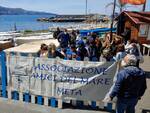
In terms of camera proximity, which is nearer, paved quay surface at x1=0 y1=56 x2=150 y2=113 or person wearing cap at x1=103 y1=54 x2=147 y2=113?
person wearing cap at x1=103 y1=54 x2=147 y2=113

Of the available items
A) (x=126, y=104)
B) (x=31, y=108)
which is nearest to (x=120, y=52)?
(x=31, y=108)

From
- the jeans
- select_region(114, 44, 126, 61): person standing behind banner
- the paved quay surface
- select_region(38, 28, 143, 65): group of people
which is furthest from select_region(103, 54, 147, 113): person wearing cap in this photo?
select_region(114, 44, 126, 61): person standing behind banner

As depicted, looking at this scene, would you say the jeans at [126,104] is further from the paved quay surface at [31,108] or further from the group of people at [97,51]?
the group of people at [97,51]

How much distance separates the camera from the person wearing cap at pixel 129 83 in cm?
625

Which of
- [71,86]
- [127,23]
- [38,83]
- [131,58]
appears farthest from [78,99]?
[127,23]

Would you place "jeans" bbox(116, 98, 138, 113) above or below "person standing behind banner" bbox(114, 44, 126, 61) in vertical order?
below

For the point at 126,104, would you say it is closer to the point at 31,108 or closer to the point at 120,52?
the point at 31,108

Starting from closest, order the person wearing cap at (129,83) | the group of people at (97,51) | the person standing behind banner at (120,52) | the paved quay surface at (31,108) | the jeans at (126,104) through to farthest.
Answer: the person wearing cap at (129,83)
the jeans at (126,104)
the paved quay surface at (31,108)
the group of people at (97,51)
the person standing behind banner at (120,52)

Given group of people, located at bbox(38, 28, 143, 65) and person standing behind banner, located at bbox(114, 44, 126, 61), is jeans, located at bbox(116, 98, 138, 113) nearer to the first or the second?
group of people, located at bbox(38, 28, 143, 65)

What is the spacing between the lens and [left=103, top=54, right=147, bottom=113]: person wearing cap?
20.5 ft

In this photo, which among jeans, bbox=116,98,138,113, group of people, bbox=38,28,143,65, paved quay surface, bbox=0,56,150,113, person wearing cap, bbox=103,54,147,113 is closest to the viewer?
person wearing cap, bbox=103,54,147,113

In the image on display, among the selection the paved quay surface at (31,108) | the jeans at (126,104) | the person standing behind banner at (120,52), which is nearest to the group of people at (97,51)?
the person standing behind banner at (120,52)

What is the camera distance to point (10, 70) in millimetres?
8891

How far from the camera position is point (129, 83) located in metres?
6.29
